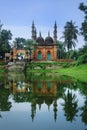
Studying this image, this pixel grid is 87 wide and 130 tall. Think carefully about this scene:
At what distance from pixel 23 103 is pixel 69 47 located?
2948 inches

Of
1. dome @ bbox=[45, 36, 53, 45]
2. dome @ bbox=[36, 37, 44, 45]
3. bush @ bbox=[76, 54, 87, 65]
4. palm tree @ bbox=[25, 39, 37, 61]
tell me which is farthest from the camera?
dome @ bbox=[45, 36, 53, 45]

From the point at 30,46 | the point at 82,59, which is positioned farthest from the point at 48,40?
the point at 82,59

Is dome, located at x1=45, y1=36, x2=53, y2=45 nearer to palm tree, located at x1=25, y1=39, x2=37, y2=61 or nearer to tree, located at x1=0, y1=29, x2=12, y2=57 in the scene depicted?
palm tree, located at x1=25, y1=39, x2=37, y2=61

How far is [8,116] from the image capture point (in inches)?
563

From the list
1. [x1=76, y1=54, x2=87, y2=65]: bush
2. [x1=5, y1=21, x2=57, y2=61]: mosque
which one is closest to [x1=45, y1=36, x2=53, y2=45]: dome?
[x1=5, y1=21, x2=57, y2=61]: mosque

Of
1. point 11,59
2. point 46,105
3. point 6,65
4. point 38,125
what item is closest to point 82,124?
point 38,125

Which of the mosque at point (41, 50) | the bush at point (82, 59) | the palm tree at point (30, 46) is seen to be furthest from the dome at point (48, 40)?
the bush at point (82, 59)

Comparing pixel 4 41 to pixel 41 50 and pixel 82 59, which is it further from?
pixel 82 59

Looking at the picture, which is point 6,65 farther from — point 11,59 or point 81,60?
point 81,60

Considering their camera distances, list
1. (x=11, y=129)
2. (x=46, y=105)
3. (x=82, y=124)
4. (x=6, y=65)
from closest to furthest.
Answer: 1. (x=11, y=129)
2. (x=82, y=124)
3. (x=46, y=105)
4. (x=6, y=65)

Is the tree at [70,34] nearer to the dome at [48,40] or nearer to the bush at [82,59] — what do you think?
the dome at [48,40]

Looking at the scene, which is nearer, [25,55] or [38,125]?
[38,125]

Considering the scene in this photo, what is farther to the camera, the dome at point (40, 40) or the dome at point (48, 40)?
the dome at point (48, 40)

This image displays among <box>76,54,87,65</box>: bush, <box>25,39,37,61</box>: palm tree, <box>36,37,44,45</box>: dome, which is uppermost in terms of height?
<box>36,37,44,45</box>: dome
